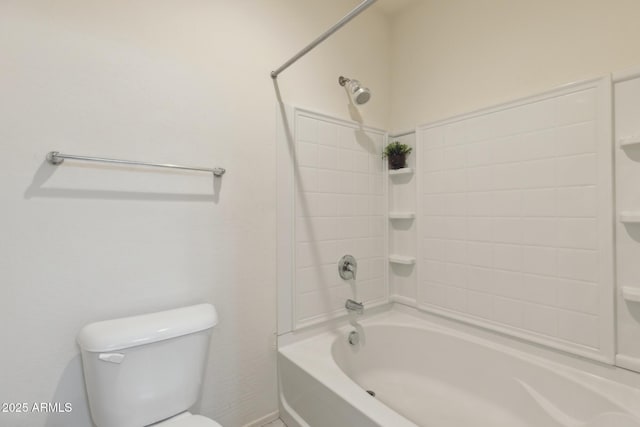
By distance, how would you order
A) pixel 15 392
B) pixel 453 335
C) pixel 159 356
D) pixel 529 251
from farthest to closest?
1. pixel 453 335
2. pixel 529 251
3. pixel 159 356
4. pixel 15 392

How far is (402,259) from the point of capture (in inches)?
78.0

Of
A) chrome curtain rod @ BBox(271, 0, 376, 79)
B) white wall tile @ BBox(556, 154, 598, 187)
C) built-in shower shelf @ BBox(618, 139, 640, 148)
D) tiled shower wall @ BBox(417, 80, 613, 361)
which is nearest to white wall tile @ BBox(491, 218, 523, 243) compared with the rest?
tiled shower wall @ BBox(417, 80, 613, 361)

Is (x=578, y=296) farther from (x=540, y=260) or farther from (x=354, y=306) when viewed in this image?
(x=354, y=306)

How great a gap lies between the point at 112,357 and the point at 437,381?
1.66 meters

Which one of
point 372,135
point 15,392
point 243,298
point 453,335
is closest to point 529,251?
point 453,335

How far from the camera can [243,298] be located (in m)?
1.47

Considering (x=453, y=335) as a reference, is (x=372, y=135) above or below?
above

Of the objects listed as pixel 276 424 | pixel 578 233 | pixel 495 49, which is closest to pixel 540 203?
pixel 578 233

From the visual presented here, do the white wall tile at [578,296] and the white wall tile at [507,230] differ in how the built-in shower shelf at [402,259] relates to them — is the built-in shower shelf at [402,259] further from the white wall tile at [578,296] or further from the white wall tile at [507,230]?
the white wall tile at [578,296]

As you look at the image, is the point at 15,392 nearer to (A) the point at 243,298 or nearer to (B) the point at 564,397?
(A) the point at 243,298

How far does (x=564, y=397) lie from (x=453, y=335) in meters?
0.52

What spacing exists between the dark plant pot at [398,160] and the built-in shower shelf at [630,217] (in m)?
1.11

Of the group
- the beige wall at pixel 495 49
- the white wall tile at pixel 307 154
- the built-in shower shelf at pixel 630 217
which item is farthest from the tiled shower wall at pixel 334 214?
the built-in shower shelf at pixel 630 217

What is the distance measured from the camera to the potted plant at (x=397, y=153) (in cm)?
200
